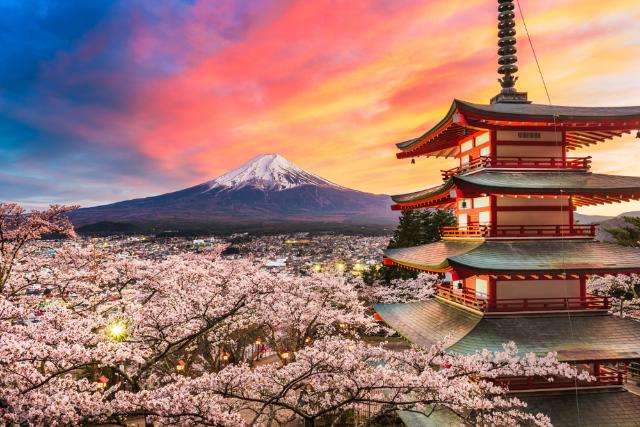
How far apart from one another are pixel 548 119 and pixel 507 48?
13.4 feet

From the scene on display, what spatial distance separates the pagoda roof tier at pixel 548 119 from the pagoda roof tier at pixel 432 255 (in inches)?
157

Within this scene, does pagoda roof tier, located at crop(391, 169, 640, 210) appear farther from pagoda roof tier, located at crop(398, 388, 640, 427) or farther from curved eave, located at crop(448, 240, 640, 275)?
pagoda roof tier, located at crop(398, 388, 640, 427)

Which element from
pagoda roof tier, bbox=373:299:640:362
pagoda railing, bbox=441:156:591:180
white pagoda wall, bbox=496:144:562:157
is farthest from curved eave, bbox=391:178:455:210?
pagoda roof tier, bbox=373:299:640:362

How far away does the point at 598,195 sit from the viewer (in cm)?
1173

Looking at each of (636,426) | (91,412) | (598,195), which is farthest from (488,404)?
(91,412)

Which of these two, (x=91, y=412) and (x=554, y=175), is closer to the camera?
(x=91, y=412)

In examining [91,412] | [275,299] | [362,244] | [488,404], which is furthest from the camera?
[362,244]

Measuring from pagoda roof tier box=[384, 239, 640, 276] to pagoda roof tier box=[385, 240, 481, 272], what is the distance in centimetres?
6

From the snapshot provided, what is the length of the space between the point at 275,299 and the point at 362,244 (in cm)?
9028

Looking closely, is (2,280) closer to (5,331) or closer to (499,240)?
(5,331)

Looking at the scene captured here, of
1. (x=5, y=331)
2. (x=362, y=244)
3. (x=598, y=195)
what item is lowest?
(x=362, y=244)

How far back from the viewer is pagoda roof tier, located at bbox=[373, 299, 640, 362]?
10.1 meters

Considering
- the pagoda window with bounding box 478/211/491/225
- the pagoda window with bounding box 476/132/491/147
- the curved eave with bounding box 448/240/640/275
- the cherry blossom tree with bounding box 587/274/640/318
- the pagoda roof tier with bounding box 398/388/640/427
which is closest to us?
the pagoda roof tier with bounding box 398/388/640/427

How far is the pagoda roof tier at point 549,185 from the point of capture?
11453 millimetres
